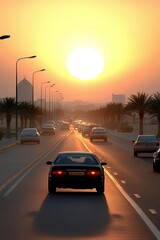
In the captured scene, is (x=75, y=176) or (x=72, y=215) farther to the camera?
(x=75, y=176)

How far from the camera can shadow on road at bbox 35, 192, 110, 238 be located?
41.6 ft

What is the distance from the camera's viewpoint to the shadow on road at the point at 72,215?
1267 cm

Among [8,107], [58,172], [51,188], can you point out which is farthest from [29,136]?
[58,172]

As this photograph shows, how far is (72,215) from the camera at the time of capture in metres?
15.0

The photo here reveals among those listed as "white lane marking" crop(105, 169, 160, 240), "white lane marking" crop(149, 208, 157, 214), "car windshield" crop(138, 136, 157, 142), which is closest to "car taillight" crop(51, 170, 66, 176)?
"white lane marking" crop(105, 169, 160, 240)

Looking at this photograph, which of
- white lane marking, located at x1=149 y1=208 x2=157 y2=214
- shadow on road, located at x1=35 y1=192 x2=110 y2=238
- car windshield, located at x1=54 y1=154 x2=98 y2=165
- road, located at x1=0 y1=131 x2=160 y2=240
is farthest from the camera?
car windshield, located at x1=54 y1=154 x2=98 y2=165

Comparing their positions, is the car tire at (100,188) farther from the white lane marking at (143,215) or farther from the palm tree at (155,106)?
the palm tree at (155,106)

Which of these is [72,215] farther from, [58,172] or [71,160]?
[71,160]

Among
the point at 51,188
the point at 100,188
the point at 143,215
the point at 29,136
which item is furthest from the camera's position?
the point at 29,136

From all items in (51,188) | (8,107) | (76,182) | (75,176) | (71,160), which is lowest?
(51,188)

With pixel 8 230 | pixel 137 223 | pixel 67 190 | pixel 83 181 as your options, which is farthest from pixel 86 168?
pixel 8 230

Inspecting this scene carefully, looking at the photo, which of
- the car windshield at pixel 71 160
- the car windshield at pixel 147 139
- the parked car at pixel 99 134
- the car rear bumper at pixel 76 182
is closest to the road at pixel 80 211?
the car rear bumper at pixel 76 182

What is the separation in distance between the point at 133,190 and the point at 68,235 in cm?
971

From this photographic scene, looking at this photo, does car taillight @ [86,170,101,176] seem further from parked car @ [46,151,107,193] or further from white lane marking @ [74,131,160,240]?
white lane marking @ [74,131,160,240]
